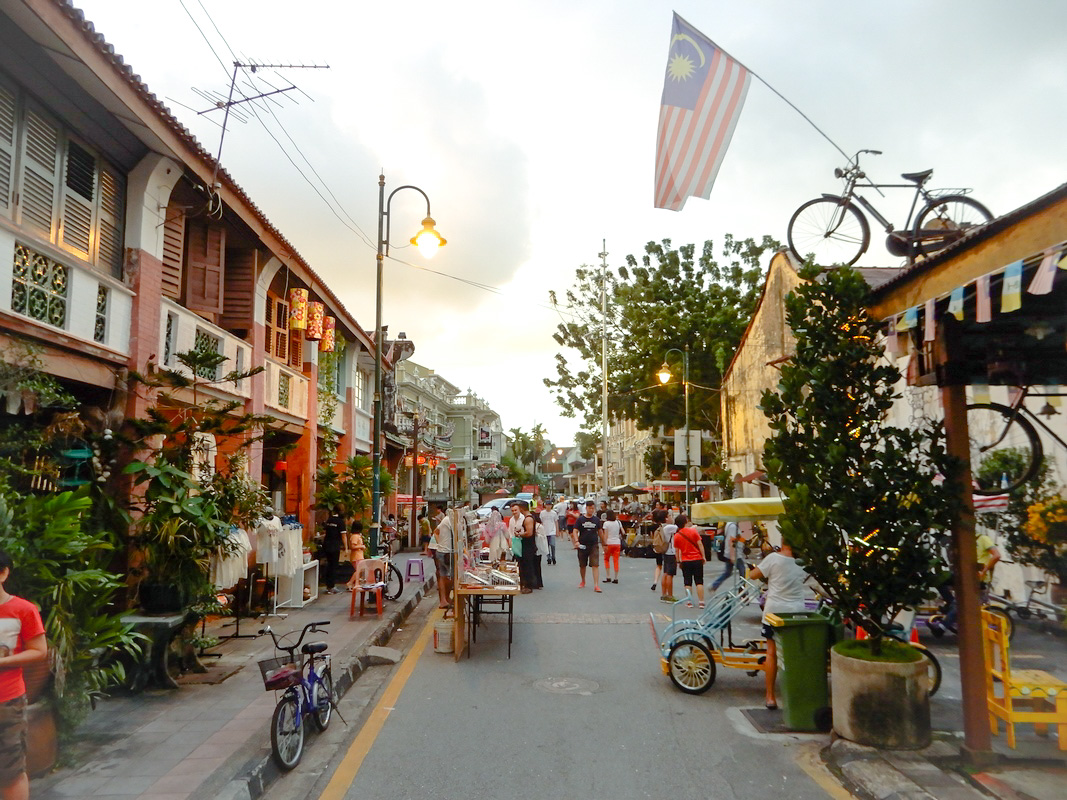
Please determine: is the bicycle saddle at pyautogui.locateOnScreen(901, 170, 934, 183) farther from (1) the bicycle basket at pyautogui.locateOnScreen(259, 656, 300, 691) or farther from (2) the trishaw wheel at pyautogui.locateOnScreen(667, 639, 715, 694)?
(1) the bicycle basket at pyautogui.locateOnScreen(259, 656, 300, 691)

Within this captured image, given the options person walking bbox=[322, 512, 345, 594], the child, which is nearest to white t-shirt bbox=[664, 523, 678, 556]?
the child

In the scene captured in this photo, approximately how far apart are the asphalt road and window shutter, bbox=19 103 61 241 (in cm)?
601

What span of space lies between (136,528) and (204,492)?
776 mm

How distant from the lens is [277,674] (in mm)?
5699

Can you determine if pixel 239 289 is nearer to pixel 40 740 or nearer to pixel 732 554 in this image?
pixel 40 740

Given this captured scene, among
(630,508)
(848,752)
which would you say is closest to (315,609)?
(848,752)

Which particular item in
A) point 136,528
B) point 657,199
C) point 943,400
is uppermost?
point 657,199

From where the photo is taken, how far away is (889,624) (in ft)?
20.3

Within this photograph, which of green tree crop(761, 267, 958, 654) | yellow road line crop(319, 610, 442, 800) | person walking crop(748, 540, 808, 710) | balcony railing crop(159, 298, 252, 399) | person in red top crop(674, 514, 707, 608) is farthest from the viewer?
person in red top crop(674, 514, 707, 608)

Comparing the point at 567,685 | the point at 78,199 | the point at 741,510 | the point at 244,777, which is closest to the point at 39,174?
the point at 78,199

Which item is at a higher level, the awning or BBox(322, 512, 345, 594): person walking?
the awning

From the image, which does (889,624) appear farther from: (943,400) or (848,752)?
(943,400)

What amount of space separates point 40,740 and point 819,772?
5.52 metres

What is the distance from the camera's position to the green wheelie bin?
6727 mm
